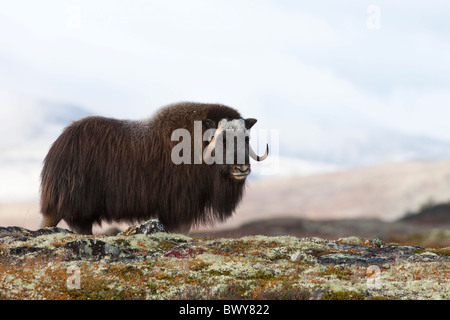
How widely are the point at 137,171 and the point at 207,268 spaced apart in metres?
3.46

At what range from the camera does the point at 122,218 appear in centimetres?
1062

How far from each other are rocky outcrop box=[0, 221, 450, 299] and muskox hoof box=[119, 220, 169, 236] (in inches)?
0.7

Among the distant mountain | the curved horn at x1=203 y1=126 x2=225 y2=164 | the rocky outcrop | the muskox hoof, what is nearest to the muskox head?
the curved horn at x1=203 y1=126 x2=225 y2=164

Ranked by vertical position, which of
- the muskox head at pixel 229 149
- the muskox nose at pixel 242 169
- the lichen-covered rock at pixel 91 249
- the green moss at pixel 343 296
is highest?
the muskox head at pixel 229 149

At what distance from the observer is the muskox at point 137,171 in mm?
10367

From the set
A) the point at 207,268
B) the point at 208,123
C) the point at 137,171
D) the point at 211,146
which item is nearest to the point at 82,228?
the point at 137,171

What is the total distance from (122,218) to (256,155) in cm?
296

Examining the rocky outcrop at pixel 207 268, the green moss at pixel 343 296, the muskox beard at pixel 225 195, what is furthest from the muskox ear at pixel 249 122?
the green moss at pixel 343 296

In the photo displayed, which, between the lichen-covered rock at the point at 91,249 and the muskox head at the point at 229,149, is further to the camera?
the muskox head at the point at 229,149

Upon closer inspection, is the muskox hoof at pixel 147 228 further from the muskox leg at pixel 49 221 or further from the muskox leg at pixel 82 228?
the muskox leg at pixel 49 221

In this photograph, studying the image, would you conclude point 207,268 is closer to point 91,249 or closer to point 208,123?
point 91,249

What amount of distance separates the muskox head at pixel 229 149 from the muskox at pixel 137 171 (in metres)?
0.02
